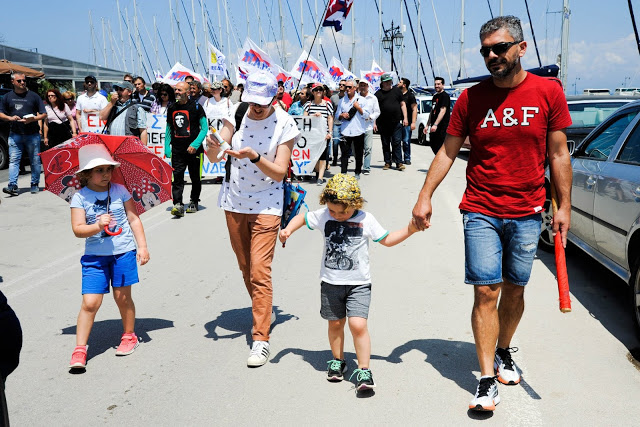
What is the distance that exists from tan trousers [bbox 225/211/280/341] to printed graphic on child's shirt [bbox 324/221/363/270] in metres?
0.77

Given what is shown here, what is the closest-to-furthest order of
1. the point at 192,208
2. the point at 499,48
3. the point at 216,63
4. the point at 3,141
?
the point at 499,48 < the point at 192,208 < the point at 3,141 < the point at 216,63

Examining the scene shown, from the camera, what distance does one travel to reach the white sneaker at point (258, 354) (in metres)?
4.41

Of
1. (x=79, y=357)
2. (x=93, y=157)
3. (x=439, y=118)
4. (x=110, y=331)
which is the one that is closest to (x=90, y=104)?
(x=439, y=118)

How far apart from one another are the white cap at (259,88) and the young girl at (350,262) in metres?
0.89

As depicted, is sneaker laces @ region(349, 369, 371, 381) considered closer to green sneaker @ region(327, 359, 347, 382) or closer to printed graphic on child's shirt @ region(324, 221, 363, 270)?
green sneaker @ region(327, 359, 347, 382)

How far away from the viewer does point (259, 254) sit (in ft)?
15.5

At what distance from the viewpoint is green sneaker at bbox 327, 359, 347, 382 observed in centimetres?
414

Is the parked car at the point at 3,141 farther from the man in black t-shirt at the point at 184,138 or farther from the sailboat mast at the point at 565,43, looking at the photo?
the sailboat mast at the point at 565,43

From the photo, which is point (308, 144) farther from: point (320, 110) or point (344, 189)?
point (344, 189)

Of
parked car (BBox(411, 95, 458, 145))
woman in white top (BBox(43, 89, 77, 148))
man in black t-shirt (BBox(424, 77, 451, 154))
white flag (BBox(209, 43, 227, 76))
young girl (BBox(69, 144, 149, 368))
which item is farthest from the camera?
white flag (BBox(209, 43, 227, 76))

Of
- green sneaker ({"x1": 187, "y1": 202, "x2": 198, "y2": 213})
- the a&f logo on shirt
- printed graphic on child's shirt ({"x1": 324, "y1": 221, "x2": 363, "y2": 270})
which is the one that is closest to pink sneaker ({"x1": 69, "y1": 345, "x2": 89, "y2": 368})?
printed graphic on child's shirt ({"x1": 324, "y1": 221, "x2": 363, "y2": 270})

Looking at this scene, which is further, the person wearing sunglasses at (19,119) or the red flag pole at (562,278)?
the person wearing sunglasses at (19,119)

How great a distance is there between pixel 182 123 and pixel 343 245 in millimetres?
6592

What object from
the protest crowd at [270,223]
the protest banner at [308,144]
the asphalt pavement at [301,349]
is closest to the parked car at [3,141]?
the protest banner at [308,144]
